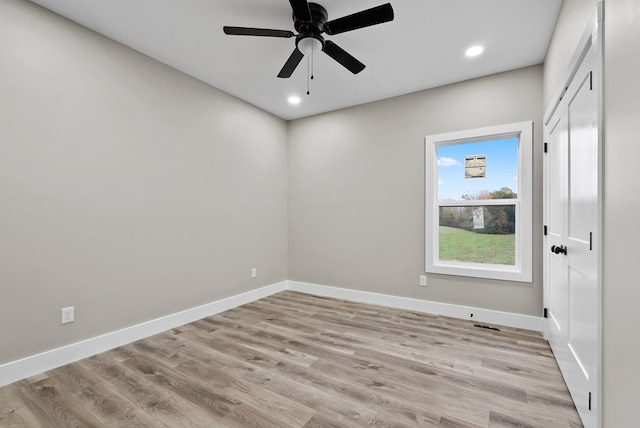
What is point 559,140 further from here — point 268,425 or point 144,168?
point 144,168

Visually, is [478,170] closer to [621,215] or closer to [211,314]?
[621,215]

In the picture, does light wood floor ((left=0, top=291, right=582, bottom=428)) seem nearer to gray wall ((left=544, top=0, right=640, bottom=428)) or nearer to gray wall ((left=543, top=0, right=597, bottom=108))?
gray wall ((left=544, top=0, right=640, bottom=428))

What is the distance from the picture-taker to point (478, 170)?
3416mm

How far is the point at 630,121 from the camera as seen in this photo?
3.51ft

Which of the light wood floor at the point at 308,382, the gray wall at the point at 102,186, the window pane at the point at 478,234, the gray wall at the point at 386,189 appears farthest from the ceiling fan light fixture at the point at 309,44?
the light wood floor at the point at 308,382

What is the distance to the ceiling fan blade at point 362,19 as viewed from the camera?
73.8 inches

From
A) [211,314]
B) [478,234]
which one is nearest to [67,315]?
[211,314]

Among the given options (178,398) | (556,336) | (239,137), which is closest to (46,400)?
(178,398)

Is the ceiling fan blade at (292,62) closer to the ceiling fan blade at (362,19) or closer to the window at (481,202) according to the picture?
the ceiling fan blade at (362,19)

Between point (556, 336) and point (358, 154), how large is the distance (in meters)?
2.90

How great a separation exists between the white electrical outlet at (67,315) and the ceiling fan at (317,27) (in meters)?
2.54

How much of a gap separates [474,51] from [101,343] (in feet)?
14.4

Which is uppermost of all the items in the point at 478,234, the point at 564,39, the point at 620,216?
the point at 564,39

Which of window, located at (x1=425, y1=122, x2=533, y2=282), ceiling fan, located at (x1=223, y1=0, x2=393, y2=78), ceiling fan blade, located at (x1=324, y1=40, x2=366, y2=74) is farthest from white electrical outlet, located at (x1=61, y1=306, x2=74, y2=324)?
window, located at (x1=425, y1=122, x2=533, y2=282)
